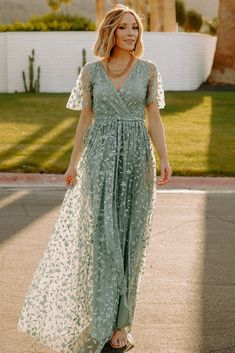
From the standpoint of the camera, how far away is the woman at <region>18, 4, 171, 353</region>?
18.7ft

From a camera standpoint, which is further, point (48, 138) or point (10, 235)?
point (48, 138)

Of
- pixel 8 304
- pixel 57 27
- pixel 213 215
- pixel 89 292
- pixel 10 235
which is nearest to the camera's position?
pixel 89 292

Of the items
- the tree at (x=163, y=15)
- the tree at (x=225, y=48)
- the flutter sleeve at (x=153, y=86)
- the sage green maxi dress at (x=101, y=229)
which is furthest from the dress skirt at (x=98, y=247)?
the tree at (x=163, y=15)

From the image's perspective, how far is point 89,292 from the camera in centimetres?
573

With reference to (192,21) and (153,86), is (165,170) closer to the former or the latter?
(153,86)

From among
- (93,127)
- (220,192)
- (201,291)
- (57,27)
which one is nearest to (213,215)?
(220,192)

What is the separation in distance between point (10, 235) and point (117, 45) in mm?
4112

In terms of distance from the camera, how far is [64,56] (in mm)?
26906

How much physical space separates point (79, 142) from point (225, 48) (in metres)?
22.5

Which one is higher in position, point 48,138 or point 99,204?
point 99,204

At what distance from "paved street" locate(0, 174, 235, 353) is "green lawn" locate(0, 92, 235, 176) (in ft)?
3.51

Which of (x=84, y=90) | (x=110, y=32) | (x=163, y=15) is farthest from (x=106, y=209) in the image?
(x=163, y=15)

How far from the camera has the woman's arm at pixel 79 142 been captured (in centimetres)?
595

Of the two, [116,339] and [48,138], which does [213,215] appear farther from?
[48,138]
